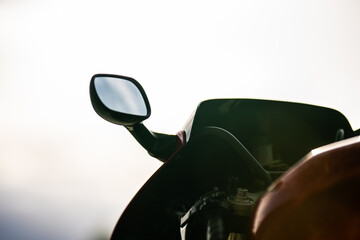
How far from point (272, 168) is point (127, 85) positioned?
940 millimetres

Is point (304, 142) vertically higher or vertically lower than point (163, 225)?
higher

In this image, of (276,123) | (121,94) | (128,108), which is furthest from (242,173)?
(121,94)

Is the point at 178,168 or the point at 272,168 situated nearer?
the point at 178,168

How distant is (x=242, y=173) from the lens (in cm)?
131

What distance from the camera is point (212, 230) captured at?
0.79 m

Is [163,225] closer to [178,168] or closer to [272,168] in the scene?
[178,168]

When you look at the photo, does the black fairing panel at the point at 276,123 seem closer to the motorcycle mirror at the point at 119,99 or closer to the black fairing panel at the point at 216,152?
the black fairing panel at the point at 216,152

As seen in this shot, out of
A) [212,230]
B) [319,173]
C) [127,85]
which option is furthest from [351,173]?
[127,85]

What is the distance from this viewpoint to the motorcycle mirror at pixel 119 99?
3.96ft

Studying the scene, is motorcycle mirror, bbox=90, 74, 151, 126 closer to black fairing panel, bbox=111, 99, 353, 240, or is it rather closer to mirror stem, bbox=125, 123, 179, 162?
mirror stem, bbox=125, 123, 179, 162

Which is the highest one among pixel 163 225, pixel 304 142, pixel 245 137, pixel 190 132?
pixel 190 132

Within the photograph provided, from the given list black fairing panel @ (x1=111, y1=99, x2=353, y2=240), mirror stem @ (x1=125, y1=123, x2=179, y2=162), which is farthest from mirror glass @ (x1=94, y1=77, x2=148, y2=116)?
black fairing panel @ (x1=111, y1=99, x2=353, y2=240)

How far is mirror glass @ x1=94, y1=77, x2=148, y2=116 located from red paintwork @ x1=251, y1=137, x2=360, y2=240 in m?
0.93

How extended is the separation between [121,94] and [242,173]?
80 centimetres
